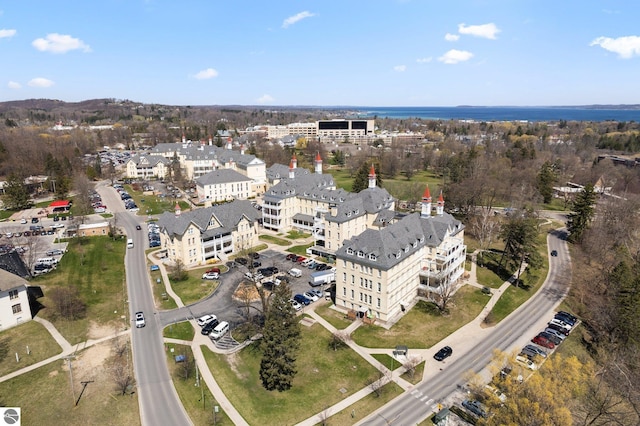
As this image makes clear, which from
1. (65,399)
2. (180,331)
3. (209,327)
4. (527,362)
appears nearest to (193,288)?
(180,331)

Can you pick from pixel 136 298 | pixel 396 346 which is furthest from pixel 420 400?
pixel 136 298

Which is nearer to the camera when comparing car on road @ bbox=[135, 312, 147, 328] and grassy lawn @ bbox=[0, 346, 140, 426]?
grassy lawn @ bbox=[0, 346, 140, 426]

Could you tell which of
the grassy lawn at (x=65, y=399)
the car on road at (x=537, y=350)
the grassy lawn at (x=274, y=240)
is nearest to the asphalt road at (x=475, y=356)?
the car on road at (x=537, y=350)

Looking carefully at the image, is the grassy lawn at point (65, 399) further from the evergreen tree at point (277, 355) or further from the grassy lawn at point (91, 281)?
the evergreen tree at point (277, 355)

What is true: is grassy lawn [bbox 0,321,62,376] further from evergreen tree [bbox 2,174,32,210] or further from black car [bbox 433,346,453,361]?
evergreen tree [bbox 2,174,32,210]

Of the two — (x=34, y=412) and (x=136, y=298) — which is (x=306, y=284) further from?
(x=34, y=412)

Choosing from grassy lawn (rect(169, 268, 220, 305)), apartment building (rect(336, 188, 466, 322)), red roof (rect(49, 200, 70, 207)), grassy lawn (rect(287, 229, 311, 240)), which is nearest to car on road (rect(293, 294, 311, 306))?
apartment building (rect(336, 188, 466, 322))
